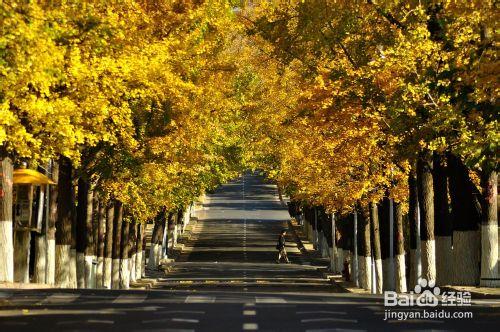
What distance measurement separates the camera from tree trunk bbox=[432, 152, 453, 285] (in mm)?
32625

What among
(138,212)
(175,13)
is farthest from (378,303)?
(138,212)

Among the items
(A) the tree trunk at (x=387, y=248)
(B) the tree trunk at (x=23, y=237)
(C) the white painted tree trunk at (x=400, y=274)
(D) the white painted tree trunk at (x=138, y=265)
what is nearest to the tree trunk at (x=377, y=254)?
(A) the tree trunk at (x=387, y=248)

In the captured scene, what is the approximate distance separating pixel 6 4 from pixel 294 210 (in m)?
99.3

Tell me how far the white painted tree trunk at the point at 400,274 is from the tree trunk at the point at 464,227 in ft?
28.6

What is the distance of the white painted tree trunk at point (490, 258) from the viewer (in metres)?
31.3

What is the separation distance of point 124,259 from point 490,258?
96.3 feet

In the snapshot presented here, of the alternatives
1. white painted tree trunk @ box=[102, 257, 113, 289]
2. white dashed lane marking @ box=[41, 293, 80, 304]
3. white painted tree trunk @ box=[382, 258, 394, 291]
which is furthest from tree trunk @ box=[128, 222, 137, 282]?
white dashed lane marking @ box=[41, 293, 80, 304]

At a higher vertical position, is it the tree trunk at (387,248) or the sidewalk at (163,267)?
the tree trunk at (387,248)

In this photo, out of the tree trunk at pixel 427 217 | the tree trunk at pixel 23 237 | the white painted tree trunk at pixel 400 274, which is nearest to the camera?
the tree trunk at pixel 427 217

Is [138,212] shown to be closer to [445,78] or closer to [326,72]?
[326,72]

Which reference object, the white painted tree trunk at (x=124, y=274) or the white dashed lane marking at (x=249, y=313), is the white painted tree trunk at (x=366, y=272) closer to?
the white painted tree trunk at (x=124, y=274)

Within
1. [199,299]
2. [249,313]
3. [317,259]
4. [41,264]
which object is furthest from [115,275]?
[249,313]

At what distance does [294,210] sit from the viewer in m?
121

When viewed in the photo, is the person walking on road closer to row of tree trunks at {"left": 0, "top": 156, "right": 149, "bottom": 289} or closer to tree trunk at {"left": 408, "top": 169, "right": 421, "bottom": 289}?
row of tree trunks at {"left": 0, "top": 156, "right": 149, "bottom": 289}
